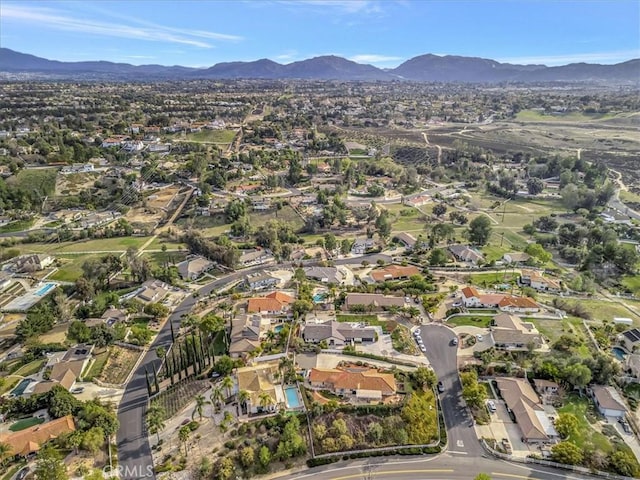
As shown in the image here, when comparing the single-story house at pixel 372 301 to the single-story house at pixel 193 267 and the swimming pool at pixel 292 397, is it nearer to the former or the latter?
the swimming pool at pixel 292 397

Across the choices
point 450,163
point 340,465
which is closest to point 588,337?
point 340,465

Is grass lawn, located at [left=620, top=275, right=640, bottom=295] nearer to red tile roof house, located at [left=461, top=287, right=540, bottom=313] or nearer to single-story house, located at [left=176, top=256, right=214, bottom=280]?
red tile roof house, located at [left=461, top=287, right=540, bottom=313]

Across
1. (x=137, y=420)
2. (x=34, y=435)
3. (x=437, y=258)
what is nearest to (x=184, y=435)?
(x=137, y=420)

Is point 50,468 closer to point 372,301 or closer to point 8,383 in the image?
point 8,383

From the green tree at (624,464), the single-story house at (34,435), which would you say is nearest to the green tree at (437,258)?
the green tree at (624,464)

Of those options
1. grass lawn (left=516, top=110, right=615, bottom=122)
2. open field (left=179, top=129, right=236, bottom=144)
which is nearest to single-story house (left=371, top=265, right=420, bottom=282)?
open field (left=179, top=129, right=236, bottom=144)

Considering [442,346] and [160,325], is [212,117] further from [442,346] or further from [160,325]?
[442,346]
